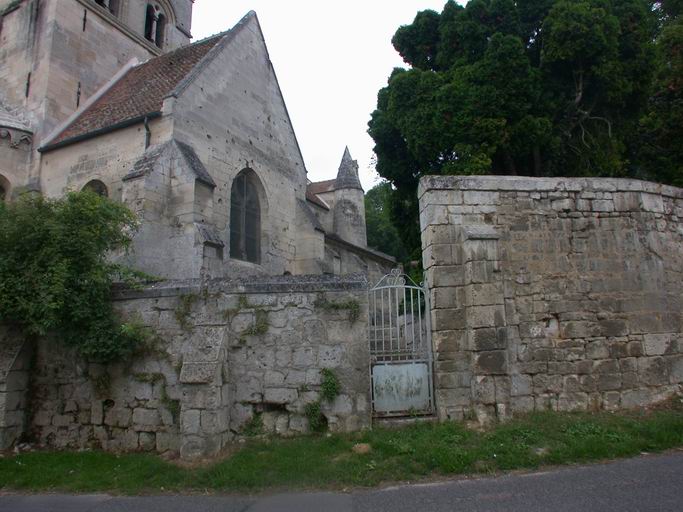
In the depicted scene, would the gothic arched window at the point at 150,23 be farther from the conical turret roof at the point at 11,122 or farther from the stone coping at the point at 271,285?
the stone coping at the point at 271,285

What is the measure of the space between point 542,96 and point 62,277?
12.1 m

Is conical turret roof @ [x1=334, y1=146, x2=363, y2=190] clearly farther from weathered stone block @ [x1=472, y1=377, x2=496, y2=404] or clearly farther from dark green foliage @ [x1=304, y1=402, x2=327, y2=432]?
dark green foliage @ [x1=304, y1=402, x2=327, y2=432]

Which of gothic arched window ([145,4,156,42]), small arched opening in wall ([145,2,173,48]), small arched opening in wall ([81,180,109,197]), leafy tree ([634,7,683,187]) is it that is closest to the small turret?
small arched opening in wall ([145,2,173,48])

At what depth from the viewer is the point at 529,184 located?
7.18 m

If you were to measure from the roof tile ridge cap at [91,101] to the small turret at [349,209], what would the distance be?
11628mm

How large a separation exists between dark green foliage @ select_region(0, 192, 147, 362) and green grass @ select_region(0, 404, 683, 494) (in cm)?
154

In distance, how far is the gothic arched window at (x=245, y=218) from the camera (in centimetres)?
1369

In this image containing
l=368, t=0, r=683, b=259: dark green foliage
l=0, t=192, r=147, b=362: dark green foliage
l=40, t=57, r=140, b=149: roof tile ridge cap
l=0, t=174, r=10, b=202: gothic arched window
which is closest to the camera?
l=0, t=192, r=147, b=362: dark green foliage

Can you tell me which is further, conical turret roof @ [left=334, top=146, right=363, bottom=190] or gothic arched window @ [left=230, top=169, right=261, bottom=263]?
conical turret roof @ [left=334, top=146, right=363, bottom=190]

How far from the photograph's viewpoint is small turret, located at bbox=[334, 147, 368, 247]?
25.0 metres

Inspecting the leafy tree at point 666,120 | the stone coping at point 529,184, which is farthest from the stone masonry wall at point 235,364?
the leafy tree at point 666,120

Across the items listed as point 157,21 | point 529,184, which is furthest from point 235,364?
point 157,21

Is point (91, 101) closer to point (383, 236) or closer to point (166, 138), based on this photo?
point (166, 138)

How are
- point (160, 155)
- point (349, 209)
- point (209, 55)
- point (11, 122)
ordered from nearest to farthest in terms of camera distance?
point (160, 155)
point (209, 55)
point (11, 122)
point (349, 209)
